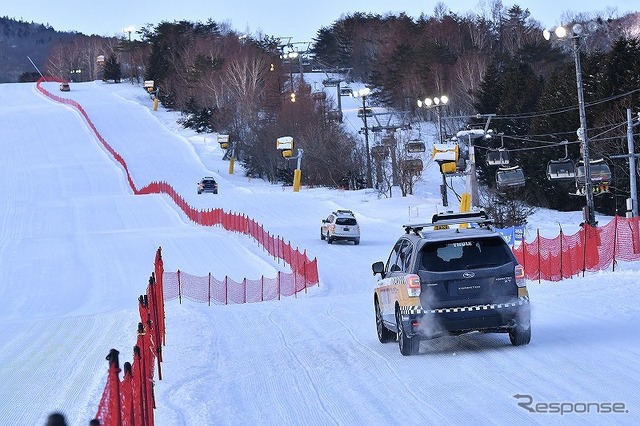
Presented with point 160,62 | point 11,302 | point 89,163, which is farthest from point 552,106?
point 160,62

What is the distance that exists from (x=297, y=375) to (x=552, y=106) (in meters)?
62.6

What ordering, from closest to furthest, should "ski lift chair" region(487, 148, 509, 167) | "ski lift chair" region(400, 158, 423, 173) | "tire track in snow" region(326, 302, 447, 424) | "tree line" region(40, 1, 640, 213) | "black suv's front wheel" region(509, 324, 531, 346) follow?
"tire track in snow" region(326, 302, 447, 424) < "black suv's front wheel" region(509, 324, 531, 346) < "ski lift chair" region(487, 148, 509, 167) < "ski lift chair" region(400, 158, 423, 173) < "tree line" region(40, 1, 640, 213)

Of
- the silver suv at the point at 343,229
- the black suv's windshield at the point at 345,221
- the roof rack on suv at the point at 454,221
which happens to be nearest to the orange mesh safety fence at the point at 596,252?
the roof rack on suv at the point at 454,221

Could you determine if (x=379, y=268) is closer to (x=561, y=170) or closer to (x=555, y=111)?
(x=561, y=170)

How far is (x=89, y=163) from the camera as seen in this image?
3588 inches

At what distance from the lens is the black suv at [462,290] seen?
534 inches

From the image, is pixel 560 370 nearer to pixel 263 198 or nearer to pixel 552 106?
pixel 263 198

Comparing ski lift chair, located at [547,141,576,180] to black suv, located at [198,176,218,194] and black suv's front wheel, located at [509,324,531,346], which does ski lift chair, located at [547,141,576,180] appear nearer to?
black suv's front wheel, located at [509,324,531,346]

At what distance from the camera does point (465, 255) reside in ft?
45.3

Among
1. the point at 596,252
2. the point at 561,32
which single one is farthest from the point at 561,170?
the point at 596,252

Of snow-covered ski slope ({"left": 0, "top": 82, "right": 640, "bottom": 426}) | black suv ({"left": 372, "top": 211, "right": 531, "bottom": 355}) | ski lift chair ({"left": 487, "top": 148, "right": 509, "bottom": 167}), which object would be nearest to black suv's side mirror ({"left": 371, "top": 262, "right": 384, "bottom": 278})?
snow-covered ski slope ({"left": 0, "top": 82, "right": 640, "bottom": 426})

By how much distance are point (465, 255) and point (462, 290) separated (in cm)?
53

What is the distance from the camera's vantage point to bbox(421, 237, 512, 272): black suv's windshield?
13727mm

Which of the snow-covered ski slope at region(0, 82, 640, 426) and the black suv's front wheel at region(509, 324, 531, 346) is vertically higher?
the black suv's front wheel at region(509, 324, 531, 346)
